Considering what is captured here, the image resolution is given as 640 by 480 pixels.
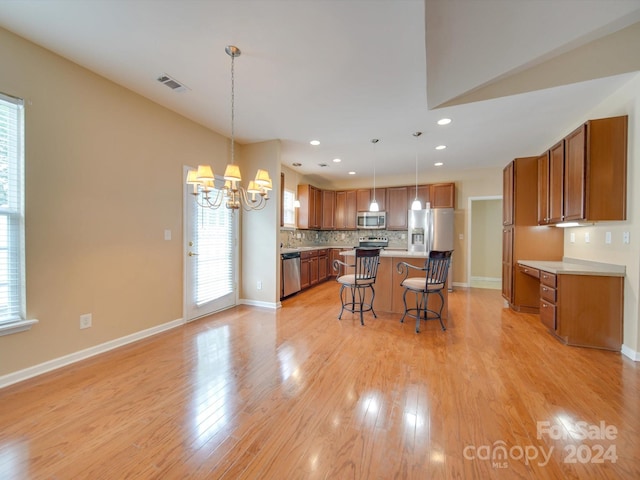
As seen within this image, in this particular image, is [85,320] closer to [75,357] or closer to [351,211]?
[75,357]

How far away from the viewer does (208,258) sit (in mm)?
3748

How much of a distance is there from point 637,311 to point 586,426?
164 cm

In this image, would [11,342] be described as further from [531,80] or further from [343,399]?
[531,80]

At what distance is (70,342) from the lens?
2.35 m

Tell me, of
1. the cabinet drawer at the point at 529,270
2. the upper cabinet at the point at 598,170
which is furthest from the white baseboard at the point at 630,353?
the upper cabinet at the point at 598,170

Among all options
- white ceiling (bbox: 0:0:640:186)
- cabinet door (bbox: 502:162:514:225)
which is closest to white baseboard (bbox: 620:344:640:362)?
cabinet door (bbox: 502:162:514:225)

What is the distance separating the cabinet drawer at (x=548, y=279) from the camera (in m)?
2.96

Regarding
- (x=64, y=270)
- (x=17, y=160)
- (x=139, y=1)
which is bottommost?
(x=64, y=270)

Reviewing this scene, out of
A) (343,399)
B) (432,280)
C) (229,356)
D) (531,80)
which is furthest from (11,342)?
(531,80)

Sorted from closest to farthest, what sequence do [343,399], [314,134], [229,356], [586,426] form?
[586,426], [343,399], [229,356], [314,134]

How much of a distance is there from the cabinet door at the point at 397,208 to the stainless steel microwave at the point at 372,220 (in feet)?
0.40

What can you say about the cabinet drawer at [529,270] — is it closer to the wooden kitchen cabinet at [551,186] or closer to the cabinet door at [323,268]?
the wooden kitchen cabinet at [551,186]

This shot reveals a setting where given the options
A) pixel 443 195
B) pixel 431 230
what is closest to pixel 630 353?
pixel 431 230

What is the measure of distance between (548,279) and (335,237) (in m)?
4.95
